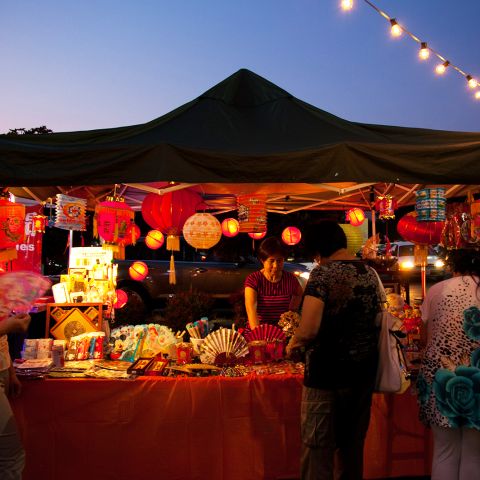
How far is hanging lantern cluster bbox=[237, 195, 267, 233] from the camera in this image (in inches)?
191

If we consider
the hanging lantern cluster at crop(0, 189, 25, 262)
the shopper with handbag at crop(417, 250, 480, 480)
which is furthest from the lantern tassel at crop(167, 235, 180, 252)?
the shopper with handbag at crop(417, 250, 480, 480)

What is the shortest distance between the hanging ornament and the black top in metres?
2.95

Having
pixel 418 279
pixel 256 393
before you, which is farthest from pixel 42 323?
pixel 418 279

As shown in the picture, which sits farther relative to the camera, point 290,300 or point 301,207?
point 301,207

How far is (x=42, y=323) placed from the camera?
4.56 meters

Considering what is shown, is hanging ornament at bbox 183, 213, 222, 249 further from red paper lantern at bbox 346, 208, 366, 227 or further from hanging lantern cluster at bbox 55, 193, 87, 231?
red paper lantern at bbox 346, 208, 366, 227

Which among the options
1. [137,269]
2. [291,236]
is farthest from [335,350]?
[137,269]

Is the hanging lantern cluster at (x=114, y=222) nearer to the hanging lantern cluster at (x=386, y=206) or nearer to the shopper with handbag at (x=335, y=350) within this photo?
the shopper with handbag at (x=335, y=350)

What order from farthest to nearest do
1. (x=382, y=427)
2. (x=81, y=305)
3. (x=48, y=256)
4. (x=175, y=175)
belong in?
(x=48, y=256) → (x=81, y=305) → (x=382, y=427) → (x=175, y=175)

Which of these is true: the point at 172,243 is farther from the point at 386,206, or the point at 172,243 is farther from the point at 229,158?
the point at 229,158

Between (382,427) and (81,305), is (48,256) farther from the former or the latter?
(382,427)

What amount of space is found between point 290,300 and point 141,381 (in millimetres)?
1594

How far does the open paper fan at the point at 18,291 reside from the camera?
2.64 meters

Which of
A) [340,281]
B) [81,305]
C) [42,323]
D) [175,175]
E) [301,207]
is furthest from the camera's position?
[301,207]
